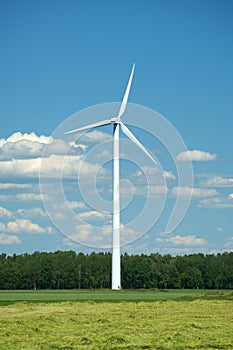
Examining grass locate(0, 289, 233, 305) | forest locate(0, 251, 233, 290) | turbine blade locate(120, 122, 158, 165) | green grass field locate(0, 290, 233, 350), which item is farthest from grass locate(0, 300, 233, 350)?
forest locate(0, 251, 233, 290)

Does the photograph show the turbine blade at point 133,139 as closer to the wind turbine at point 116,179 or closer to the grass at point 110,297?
the wind turbine at point 116,179

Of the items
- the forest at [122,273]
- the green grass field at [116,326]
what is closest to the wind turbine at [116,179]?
the green grass field at [116,326]

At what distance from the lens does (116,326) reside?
2312 centimetres

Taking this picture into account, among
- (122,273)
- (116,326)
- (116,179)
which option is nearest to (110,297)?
(116,179)

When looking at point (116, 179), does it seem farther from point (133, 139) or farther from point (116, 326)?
point (116, 326)

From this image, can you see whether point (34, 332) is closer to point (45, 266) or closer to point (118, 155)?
point (118, 155)

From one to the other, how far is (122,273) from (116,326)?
192ft

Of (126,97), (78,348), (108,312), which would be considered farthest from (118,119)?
(78,348)

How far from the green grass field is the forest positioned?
4838cm

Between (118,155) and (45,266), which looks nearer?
(118,155)

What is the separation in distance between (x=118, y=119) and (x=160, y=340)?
3172 cm

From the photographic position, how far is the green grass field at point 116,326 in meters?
19.8

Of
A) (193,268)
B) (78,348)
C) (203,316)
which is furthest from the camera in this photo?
(193,268)

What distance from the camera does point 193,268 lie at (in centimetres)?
8006
